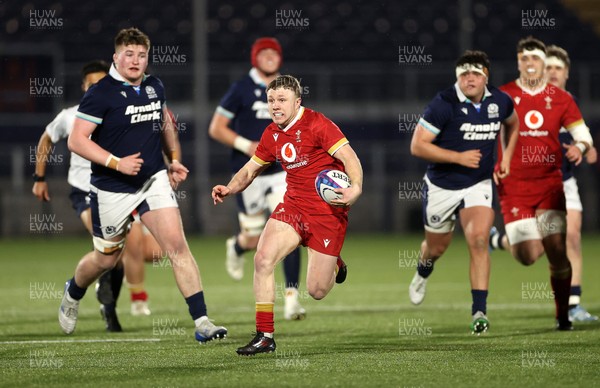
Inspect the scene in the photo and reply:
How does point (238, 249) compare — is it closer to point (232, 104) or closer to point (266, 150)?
point (232, 104)

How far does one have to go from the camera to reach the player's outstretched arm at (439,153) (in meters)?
8.62

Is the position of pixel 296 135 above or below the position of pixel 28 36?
below

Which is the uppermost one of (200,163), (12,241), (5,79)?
(5,79)

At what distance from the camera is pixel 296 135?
291 inches

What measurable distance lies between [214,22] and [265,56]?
690 inches

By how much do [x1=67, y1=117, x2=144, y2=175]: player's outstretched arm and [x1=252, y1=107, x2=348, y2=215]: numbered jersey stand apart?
2.83ft

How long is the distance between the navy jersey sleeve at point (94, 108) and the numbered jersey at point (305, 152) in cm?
119

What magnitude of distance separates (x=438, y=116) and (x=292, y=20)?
19.5 m

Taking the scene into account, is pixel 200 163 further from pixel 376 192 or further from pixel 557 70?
pixel 557 70

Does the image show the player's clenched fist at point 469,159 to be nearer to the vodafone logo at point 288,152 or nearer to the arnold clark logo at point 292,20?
the vodafone logo at point 288,152

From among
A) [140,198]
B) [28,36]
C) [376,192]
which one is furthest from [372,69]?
[140,198]

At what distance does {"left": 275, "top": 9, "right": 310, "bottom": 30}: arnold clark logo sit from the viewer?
26922 mm

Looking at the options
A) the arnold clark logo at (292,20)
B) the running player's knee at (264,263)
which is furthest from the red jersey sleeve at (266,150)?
the arnold clark logo at (292,20)

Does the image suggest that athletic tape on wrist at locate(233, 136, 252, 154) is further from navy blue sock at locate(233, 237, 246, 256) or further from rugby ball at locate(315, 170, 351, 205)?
rugby ball at locate(315, 170, 351, 205)
